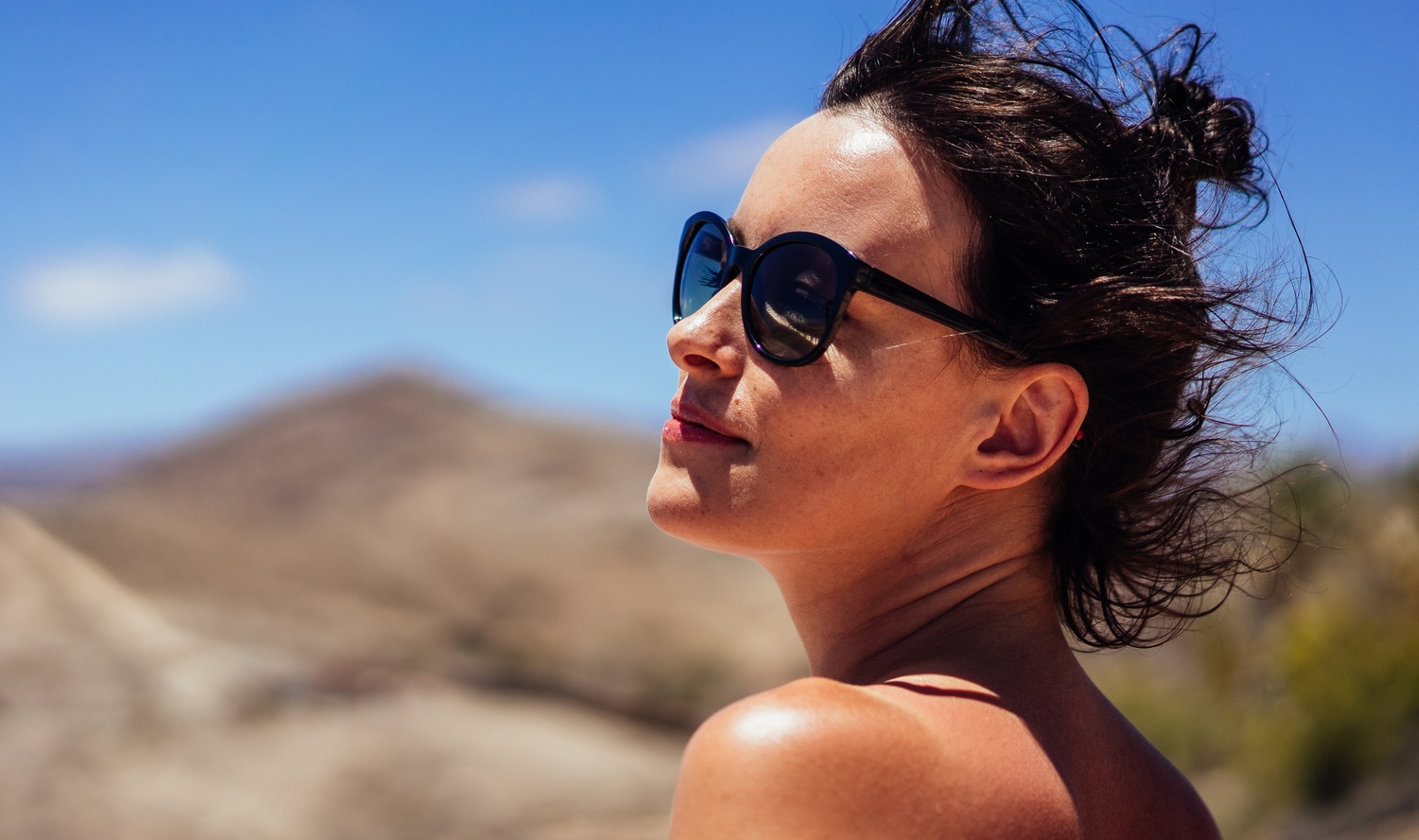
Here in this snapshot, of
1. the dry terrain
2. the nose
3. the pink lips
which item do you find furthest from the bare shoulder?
the dry terrain

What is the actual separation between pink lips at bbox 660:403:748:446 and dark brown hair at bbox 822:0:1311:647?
0.43 m

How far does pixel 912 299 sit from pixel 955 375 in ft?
0.44

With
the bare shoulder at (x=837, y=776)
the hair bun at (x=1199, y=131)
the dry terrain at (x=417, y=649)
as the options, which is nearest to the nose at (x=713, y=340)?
the bare shoulder at (x=837, y=776)

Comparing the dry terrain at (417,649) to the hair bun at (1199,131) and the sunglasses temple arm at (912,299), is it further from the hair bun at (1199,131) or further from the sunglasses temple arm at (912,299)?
the sunglasses temple arm at (912,299)

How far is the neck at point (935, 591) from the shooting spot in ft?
5.90

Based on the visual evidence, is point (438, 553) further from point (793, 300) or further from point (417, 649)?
point (793, 300)

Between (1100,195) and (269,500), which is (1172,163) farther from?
(269,500)

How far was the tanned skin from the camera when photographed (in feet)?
5.41

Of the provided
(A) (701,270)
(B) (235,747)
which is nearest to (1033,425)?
(A) (701,270)

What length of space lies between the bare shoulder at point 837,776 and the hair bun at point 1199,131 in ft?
3.62

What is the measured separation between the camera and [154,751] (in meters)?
12.4

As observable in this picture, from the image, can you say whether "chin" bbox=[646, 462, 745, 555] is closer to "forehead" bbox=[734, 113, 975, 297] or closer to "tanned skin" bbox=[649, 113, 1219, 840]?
"tanned skin" bbox=[649, 113, 1219, 840]

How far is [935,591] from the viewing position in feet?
6.04

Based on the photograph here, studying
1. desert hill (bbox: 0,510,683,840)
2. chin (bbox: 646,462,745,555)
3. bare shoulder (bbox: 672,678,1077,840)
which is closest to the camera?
bare shoulder (bbox: 672,678,1077,840)
